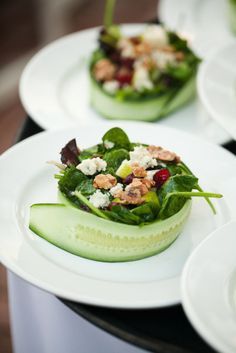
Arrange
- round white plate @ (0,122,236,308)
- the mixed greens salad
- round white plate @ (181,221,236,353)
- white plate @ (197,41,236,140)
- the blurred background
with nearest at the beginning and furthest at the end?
round white plate @ (181,221,236,353) → round white plate @ (0,122,236,308) → the mixed greens salad → white plate @ (197,41,236,140) → the blurred background

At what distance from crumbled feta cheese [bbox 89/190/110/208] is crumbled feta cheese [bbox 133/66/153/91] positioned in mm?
592

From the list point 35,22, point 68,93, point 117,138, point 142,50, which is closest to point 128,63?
point 142,50

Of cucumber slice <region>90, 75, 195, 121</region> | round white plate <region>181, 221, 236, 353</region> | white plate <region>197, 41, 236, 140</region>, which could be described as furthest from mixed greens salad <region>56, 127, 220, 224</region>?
cucumber slice <region>90, 75, 195, 121</region>

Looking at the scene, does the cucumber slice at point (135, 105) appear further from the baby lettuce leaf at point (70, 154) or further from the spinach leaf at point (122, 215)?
the spinach leaf at point (122, 215)

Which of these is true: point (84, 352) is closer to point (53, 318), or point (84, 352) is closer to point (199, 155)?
point (53, 318)

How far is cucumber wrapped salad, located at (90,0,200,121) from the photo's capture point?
1.57m

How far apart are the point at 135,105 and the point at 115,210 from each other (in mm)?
613

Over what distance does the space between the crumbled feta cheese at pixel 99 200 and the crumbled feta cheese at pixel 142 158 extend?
0.39ft

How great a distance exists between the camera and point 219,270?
3.02 ft

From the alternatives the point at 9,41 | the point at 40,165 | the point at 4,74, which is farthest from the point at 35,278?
the point at 9,41

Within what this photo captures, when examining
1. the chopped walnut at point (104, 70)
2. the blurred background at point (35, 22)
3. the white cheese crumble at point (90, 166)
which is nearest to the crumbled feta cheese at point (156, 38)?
the chopped walnut at point (104, 70)

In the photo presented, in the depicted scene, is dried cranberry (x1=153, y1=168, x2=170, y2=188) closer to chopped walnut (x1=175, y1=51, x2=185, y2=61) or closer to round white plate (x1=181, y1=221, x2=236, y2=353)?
round white plate (x1=181, y1=221, x2=236, y2=353)

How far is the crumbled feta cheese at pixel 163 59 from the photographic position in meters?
1.62

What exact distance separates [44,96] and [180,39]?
1.41 ft
